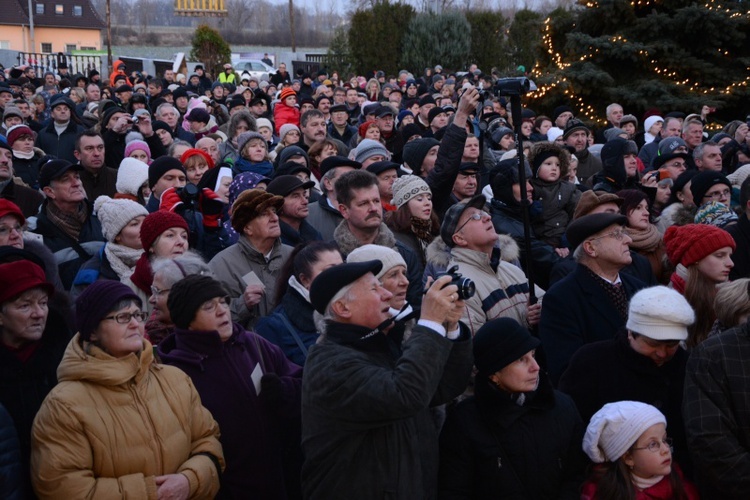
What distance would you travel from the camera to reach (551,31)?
53.5 feet

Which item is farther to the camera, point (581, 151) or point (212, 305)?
point (581, 151)

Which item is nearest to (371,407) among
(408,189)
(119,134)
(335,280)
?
(335,280)

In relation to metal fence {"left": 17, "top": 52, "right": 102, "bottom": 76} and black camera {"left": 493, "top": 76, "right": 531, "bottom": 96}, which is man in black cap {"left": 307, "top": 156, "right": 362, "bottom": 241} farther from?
metal fence {"left": 17, "top": 52, "right": 102, "bottom": 76}

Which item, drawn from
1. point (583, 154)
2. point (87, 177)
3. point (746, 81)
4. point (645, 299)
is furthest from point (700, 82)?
point (645, 299)

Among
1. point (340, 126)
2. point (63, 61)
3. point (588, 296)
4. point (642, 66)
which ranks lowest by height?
point (588, 296)

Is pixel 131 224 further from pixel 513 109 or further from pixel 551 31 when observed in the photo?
pixel 551 31

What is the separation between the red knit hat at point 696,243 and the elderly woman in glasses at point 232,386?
2467 mm

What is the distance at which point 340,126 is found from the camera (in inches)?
487

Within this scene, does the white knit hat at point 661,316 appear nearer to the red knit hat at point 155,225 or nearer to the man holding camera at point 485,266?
the man holding camera at point 485,266

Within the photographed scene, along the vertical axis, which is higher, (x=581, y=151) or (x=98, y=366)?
(x=581, y=151)

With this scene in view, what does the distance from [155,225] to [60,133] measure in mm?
6820

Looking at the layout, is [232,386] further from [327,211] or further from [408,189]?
[327,211]

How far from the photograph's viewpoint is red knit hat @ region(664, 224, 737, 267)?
16.1ft

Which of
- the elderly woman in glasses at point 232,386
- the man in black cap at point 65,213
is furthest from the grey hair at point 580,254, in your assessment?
the man in black cap at point 65,213
